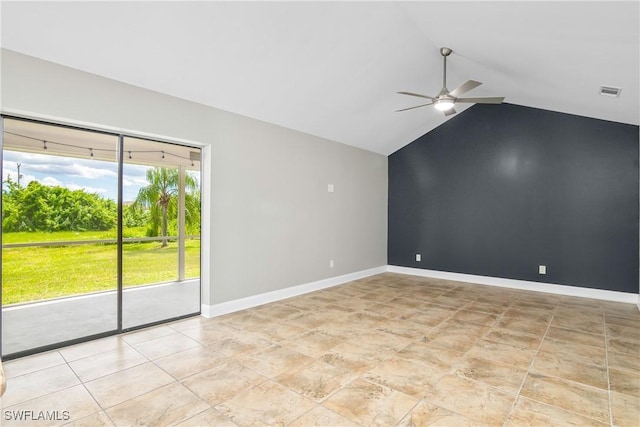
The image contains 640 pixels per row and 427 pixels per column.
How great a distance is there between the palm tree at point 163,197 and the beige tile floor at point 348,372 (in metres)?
2.49

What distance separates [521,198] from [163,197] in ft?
20.5

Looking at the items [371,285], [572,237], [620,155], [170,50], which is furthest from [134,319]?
[620,155]

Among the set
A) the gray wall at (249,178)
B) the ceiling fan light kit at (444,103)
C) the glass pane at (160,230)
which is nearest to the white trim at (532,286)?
the gray wall at (249,178)

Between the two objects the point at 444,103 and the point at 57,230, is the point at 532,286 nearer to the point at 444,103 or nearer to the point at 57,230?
the point at 444,103

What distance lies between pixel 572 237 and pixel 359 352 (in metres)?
4.39

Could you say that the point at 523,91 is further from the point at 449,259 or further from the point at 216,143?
the point at 216,143

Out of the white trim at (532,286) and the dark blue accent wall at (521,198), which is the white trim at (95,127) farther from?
the white trim at (532,286)

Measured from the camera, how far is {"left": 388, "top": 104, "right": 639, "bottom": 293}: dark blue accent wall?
16.7 feet

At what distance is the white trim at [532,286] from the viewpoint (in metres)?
5.06

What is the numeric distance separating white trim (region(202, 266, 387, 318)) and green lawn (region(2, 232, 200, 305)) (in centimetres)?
176

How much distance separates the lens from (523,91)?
495 cm

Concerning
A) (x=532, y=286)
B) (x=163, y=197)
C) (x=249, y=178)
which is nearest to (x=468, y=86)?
(x=249, y=178)

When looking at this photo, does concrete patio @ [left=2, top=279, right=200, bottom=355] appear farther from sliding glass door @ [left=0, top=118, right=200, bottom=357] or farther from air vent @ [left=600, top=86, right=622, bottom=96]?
air vent @ [left=600, top=86, right=622, bottom=96]

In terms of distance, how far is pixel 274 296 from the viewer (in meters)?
4.89
